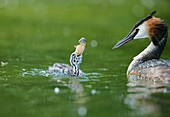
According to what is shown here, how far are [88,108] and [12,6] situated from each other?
25633mm

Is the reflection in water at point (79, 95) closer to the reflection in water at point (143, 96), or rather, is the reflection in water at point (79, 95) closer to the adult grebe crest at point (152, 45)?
the reflection in water at point (143, 96)

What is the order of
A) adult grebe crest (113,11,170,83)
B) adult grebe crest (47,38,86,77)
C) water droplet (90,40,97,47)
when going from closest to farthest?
adult grebe crest (113,11,170,83) < adult grebe crest (47,38,86,77) < water droplet (90,40,97,47)

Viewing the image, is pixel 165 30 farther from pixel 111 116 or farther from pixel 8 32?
pixel 8 32

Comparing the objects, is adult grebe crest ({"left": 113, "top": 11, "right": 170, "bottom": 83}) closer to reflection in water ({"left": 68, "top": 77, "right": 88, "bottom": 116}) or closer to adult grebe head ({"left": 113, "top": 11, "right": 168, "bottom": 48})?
adult grebe head ({"left": 113, "top": 11, "right": 168, "bottom": 48})

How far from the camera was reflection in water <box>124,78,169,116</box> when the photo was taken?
11602 mm

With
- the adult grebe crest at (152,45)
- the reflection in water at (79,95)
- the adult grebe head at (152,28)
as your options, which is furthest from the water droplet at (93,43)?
the reflection in water at (79,95)

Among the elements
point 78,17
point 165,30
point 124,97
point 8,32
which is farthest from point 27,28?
point 124,97

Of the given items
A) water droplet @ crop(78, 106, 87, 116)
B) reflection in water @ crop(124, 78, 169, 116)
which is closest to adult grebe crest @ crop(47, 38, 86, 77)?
reflection in water @ crop(124, 78, 169, 116)

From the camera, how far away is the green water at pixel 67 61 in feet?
39.3

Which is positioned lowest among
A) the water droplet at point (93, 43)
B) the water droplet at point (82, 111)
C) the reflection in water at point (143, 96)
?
the water droplet at point (82, 111)

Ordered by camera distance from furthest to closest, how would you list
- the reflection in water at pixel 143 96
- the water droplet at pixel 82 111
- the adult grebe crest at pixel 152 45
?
the adult grebe crest at pixel 152 45 < the reflection in water at pixel 143 96 < the water droplet at pixel 82 111

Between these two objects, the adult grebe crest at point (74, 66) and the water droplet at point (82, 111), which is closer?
the water droplet at point (82, 111)

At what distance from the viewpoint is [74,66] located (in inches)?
612

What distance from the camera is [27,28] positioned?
2781 centimetres
